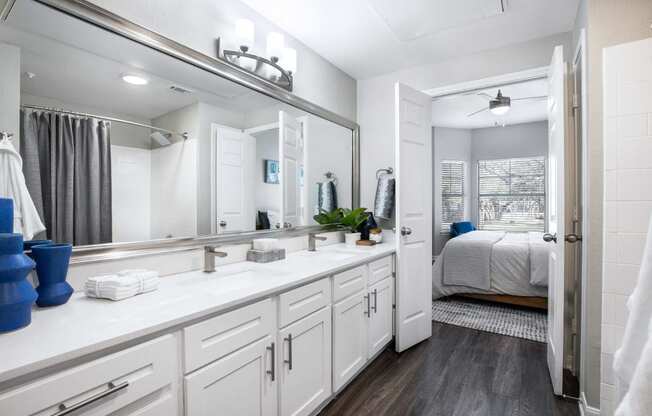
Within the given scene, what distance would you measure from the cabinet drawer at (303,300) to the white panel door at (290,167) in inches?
31.6

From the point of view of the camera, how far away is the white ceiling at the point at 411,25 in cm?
218

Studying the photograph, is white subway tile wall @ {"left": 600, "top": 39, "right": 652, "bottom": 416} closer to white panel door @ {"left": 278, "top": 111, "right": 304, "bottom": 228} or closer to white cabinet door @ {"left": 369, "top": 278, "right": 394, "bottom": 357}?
white cabinet door @ {"left": 369, "top": 278, "right": 394, "bottom": 357}

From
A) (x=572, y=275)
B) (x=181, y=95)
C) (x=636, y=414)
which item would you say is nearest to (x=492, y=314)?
(x=572, y=275)

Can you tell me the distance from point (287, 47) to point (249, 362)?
7.20 ft

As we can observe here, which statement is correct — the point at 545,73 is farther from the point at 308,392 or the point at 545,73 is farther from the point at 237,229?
the point at 308,392

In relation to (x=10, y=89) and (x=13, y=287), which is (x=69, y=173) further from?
(x=13, y=287)

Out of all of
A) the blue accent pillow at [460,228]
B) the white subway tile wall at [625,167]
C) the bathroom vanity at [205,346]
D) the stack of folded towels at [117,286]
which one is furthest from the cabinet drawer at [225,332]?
the blue accent pillow at [460,228]

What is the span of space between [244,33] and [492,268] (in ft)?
11.4

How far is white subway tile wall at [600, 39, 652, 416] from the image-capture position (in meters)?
1.45

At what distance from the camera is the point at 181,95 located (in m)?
1.77

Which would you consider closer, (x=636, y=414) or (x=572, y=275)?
(x=636, y=414)

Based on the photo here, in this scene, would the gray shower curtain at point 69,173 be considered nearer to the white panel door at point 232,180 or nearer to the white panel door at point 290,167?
the white panel door at point 232,180

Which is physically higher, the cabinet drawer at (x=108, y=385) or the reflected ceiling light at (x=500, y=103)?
the reflected ceiling light at (x=500, y=103)

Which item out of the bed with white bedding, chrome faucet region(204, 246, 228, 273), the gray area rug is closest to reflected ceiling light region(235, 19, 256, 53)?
chrome faucet region(204, 246, 228, 273)
